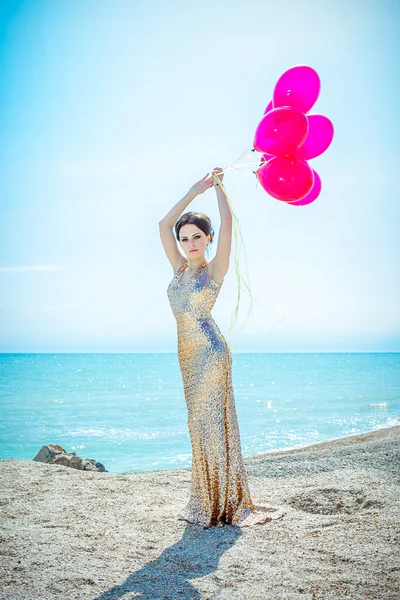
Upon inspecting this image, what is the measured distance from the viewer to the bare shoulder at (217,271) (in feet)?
12.5

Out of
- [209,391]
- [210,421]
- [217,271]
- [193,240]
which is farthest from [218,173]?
[210,421]

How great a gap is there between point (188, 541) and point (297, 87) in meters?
3.39

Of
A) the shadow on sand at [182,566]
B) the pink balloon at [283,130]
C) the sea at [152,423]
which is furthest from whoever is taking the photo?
the sea at [152,423]

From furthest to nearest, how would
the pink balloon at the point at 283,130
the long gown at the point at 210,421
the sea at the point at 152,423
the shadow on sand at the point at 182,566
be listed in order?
the sea at the point at 152,423 < the long gown at the point at 210,421 < the pink balloon at the point at 283,130 < the shadow on sand at the point at 182,566

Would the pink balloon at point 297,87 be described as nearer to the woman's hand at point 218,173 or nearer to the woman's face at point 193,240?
Result: the woman's hand at point 218,173

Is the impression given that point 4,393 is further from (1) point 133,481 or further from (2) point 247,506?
(2) point 247,506

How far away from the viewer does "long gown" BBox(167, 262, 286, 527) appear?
360cm

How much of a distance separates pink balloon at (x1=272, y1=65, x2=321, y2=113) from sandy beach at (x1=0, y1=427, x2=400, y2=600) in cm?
314

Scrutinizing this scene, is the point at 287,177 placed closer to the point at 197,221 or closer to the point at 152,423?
the point at 197,221

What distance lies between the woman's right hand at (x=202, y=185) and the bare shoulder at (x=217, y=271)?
0.57 meters

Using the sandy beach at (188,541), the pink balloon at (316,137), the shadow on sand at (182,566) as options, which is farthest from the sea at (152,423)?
the pink balloon at (316,137)

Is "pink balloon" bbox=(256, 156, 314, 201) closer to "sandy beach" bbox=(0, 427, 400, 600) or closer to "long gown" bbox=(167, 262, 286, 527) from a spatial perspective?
"long gown" bbox=(167, 262, 286, 527)

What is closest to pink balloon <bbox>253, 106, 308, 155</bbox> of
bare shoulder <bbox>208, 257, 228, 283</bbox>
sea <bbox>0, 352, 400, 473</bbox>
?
bare shoulder <bbox>208, 257, 228, 283</bbox>

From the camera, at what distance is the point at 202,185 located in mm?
3934
